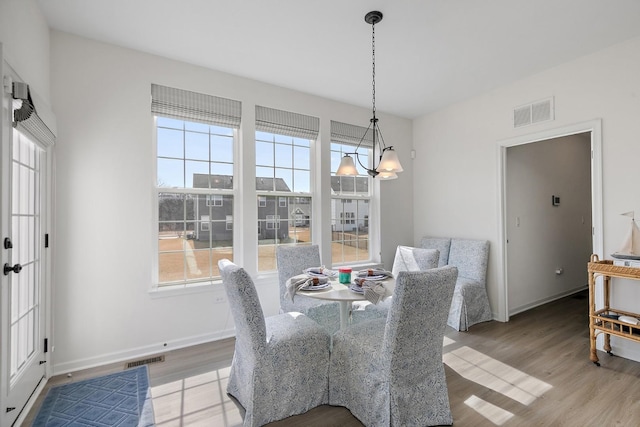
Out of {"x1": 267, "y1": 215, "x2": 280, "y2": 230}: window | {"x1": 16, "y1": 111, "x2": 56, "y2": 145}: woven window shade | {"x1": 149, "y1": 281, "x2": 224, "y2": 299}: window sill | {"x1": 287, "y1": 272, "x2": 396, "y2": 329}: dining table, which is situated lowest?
{"x1": 149, "y1": 281, "x2": 224, "y2": 299}: window sill

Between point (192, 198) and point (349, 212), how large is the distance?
2077 mm

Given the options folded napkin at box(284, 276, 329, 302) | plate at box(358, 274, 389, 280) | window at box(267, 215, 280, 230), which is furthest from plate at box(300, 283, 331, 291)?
window at box(267, 215, 280, 230)

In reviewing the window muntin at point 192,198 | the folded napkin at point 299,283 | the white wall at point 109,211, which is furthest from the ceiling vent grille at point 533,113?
the white wall at point 109,211

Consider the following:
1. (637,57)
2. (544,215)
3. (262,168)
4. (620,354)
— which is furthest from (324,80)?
(620,354)

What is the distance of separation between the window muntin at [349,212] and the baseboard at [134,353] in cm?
177

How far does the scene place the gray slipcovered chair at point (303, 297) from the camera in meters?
2.84

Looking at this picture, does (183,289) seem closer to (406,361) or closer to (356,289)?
(356,289)

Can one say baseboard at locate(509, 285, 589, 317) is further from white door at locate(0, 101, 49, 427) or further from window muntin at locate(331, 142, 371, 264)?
white door at locate(0, 101, 49, 427)

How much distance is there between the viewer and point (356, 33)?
2.58 metres

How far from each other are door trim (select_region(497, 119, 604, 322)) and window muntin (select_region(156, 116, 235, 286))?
3.25 meters

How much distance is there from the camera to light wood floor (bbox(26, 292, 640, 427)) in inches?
76.0

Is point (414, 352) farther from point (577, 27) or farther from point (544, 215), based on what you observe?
point (544, 215)

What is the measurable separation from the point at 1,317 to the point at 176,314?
4.84 ft

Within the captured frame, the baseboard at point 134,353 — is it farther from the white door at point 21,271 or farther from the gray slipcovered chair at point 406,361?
the gray slipcovered chair at point 406,361
